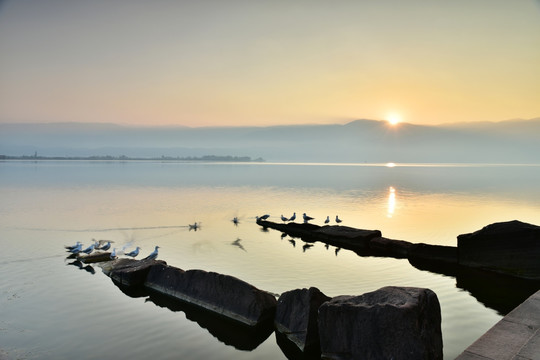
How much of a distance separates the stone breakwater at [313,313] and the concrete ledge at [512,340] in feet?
2.47

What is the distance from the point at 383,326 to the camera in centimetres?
724

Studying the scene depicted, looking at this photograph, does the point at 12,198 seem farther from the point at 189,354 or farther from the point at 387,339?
the point at 387,339

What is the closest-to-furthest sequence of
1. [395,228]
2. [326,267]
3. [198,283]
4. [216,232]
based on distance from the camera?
[198,283], [326,267], [216,232], [395,228]

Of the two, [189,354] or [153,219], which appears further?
[153,219]

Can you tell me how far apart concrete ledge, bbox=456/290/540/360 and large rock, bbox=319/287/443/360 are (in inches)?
27.0

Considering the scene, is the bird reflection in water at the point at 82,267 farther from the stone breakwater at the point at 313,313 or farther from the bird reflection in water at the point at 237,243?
the bird reflection in water at the point at 237,243

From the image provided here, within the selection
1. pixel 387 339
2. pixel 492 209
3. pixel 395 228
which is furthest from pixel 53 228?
pixel 492 209

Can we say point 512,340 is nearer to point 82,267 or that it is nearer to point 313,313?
point 313,313

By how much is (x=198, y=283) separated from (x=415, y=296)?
6.71 meters

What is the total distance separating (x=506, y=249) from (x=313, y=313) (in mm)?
10174

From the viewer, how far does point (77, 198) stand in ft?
142

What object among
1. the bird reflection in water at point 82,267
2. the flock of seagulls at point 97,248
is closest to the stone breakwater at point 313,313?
the bird reflection in water at point 82,267

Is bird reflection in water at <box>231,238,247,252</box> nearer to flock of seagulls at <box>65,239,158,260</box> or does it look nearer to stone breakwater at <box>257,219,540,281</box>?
flock of seagulls at <box>65,239,158,260</box>

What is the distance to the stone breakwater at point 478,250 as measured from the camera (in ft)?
48.3
